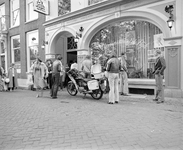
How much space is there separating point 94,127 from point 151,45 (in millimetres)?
5588

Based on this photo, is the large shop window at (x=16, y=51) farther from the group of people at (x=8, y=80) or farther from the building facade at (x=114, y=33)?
the group of people at (x=8, y=80)

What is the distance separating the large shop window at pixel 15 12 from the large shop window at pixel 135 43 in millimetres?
8980

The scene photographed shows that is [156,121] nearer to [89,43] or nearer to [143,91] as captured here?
[143,91]

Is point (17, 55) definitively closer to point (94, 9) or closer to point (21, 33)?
point (21, 33)

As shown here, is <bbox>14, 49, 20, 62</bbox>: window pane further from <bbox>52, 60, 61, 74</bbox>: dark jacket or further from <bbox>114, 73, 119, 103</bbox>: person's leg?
<bbox>114, 73, 119, 103</bbox>: person's leg

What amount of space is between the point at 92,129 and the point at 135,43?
5.94 metres

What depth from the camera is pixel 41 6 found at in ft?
34.8

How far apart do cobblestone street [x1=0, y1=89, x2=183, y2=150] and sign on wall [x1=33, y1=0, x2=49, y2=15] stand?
24.7 feet

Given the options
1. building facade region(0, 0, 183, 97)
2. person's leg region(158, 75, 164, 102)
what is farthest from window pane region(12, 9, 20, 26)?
person's leg region(158, 75, 164, 102)

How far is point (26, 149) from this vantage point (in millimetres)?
2631

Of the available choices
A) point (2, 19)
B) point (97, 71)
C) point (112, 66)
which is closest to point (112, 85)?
point (112, 66)

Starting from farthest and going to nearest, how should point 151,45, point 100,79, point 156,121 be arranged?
point 151,45, point 100,79, point 156,121

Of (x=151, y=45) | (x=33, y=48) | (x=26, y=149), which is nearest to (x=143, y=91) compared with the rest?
(x=151, y=45)

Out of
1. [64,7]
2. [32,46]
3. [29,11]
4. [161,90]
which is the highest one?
[29,11]
